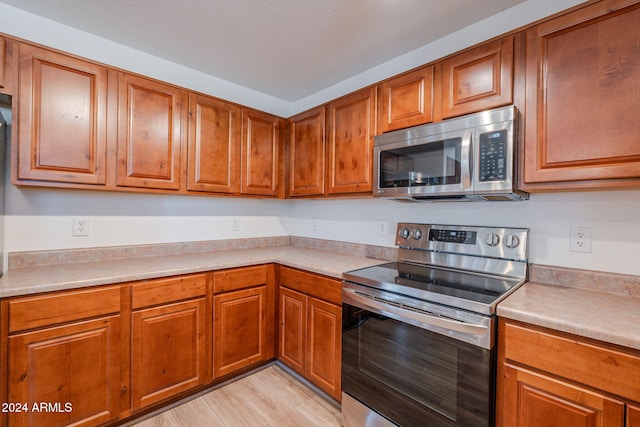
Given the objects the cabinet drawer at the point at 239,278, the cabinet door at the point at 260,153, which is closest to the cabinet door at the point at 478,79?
the cabinet door at the point at 260,153

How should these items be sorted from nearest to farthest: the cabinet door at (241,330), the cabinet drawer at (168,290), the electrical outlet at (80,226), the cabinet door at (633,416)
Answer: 1. the cabinet door at (633,416)
2. the cabinet drawer at (168,290)
3. the electrical outlet at (80,226)
4. the cabinet door at (241,330)

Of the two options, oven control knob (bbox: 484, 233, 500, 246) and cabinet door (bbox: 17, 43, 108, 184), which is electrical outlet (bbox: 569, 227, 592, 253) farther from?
cabinet door (bbox: 17, 43, 108, 184)

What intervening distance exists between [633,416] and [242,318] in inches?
78.6

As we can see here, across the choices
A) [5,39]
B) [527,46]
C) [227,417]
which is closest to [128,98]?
[5,39]

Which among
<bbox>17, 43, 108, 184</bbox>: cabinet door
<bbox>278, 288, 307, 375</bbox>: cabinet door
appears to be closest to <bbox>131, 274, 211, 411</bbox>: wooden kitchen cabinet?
<bbox>278, 288, 307, 375</bbox>: cabinet door

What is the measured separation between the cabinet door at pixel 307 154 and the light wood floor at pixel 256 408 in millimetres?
1492

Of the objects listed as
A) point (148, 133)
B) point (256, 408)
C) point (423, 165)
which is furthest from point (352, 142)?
point (256, 408)

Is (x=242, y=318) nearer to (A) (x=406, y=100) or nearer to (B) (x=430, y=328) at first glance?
(B) (x=430, y=328)

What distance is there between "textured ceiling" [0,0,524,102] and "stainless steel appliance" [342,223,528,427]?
1.27m

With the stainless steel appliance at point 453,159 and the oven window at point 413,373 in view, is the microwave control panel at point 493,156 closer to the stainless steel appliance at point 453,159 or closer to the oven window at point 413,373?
the stainless steel appliance at point 453,159

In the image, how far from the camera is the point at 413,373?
140cm

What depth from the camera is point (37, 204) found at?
1813 mm

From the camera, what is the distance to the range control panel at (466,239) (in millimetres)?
1593

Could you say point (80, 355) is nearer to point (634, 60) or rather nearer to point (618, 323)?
point (618, 323)
